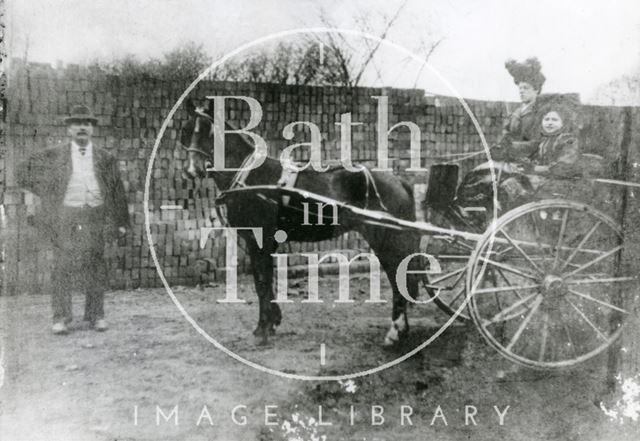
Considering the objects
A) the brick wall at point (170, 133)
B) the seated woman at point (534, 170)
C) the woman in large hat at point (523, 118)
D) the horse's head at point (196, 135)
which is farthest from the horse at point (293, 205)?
the woman in large hat at point (523, 118)

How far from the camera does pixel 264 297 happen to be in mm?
3930

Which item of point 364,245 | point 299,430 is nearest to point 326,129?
point 364,245

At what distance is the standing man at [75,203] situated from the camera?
12.8ft

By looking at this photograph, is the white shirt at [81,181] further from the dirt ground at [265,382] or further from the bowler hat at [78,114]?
the dirt ground at [265,382]

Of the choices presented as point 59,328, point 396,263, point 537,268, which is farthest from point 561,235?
point 59,328

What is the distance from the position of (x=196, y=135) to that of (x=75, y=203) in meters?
0.96

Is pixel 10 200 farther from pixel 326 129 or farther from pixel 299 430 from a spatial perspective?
pixel 299 430

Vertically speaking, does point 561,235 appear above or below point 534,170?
below

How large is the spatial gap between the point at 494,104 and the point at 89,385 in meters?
3.38

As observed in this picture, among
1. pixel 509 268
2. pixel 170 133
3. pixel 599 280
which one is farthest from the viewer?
pixel 170 133

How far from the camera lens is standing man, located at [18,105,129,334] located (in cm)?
389

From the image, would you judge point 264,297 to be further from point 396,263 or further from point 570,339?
point 570,339

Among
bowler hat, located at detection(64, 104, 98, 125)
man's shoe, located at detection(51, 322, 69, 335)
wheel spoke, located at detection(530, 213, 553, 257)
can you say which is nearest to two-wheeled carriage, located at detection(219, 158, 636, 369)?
wheel spoke, located at detection(530, 213, 553, 257)

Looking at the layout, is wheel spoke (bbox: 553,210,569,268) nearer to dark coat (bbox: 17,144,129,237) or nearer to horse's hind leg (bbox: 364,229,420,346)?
horse's hind leg (bbox: 364,229,420,346)
